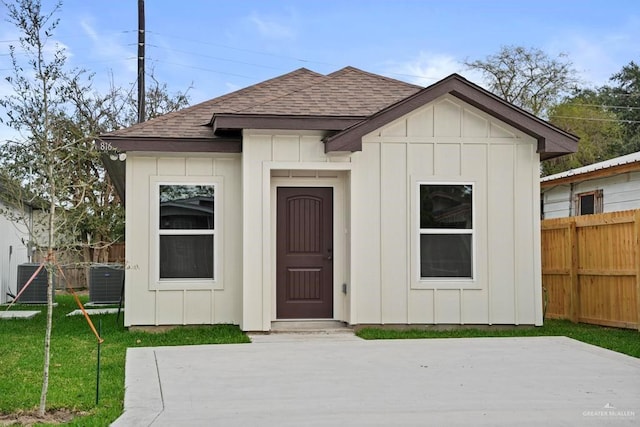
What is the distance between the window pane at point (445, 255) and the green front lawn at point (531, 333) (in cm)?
83

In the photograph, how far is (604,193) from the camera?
16906 millimetres

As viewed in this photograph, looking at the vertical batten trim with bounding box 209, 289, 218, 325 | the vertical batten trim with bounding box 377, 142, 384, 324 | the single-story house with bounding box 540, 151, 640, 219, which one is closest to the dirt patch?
the vertical batten trim with bounding box 209, 289, 218, 325

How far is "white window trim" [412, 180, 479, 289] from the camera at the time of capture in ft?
37.8

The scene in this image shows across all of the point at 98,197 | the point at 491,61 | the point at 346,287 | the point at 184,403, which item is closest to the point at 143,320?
the point at 346,287

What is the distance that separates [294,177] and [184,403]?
5.66 metres

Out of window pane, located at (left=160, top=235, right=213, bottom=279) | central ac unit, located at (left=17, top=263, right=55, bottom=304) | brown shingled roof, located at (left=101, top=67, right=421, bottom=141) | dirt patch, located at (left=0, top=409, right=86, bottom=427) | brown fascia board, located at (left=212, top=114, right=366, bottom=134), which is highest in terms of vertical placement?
brown shingled roof, located at (left=101, top=67, right=421, bottom=141)

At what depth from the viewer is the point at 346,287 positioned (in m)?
11.6

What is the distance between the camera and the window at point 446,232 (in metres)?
11.6

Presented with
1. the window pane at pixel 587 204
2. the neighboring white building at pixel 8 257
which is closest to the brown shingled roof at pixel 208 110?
the window pane at pixel 587 204

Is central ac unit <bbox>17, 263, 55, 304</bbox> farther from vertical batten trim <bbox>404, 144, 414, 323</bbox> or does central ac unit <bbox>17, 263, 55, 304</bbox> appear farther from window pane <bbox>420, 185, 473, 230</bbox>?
window pane <bbox>420, 185, 473, 230</bbox>

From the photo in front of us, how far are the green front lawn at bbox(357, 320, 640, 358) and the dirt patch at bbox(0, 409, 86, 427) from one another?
5067 mm

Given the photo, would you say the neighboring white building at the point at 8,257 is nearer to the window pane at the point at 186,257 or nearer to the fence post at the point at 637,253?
the window pane at the point at 186,257

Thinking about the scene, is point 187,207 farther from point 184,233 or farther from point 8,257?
point 8,257

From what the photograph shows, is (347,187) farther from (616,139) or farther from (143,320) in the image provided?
(616,139)
